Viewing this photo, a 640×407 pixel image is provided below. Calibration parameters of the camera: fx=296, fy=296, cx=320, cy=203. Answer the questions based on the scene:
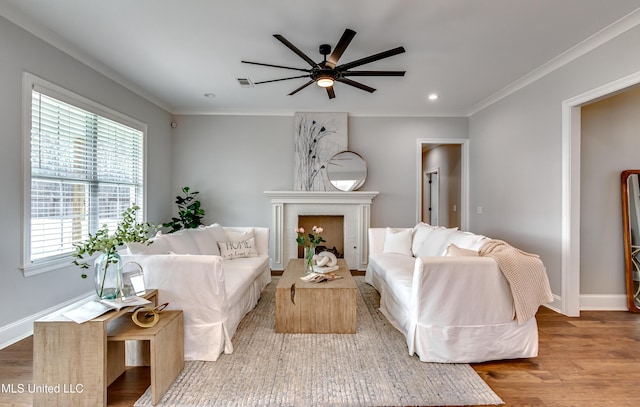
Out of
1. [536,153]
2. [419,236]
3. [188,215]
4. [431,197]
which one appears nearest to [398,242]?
[419,236]

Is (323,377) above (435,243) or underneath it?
underneath

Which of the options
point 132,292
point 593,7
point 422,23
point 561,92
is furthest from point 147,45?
point 561,92

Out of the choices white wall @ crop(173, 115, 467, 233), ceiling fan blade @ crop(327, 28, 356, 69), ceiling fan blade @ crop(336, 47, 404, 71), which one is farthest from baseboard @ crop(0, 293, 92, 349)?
ceiling fan blade @ crop(336, 47, 404, 71)

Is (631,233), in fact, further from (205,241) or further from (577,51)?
(205,241)

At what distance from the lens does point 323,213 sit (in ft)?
16.6

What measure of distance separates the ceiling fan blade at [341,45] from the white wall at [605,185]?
292cm

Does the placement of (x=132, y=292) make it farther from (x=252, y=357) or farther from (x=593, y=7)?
(x=593, y=7)

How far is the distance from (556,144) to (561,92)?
552 millimetres

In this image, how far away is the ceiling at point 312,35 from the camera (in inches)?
91.2

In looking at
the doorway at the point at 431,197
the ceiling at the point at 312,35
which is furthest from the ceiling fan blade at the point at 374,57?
the doorway at the point at 431,197

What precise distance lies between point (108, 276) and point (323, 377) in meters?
1.56

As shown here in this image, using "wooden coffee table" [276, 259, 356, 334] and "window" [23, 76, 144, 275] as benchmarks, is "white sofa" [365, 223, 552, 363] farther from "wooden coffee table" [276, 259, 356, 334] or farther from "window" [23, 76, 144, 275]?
"window" [23, 76, 144, 275]

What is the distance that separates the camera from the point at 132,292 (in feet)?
6.58

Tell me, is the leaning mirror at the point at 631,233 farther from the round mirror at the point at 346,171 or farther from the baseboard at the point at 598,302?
the round mirror at the point at 346,171
